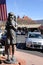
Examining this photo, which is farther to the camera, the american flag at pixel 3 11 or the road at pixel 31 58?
the road at pixel 31 58

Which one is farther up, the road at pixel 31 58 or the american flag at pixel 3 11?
the american flag at pixel 3 11

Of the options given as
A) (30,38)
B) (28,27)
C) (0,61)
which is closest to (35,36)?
(30,38)

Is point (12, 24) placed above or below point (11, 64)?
above

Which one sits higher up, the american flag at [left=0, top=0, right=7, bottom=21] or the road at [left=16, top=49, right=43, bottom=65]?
the american flag at [left=0, top=0, right=7, bottom=21]

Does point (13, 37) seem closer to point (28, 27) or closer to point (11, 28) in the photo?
point (11, 28)

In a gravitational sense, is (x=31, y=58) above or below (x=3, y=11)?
below

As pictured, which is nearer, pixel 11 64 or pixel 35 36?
pixel 11 64

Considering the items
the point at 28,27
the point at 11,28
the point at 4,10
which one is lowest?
the point at 28,27

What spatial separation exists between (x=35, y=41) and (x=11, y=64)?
1001 cm

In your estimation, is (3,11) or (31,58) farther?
(31,58)

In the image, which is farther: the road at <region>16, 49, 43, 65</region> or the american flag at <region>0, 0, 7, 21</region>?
the road at <region>16, 49, 43, 65</region>

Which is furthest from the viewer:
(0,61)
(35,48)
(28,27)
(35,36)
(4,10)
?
(28,27)

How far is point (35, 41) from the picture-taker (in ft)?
64.2

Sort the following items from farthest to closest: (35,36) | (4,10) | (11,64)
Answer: (35,36), (4,10), (11,64)
